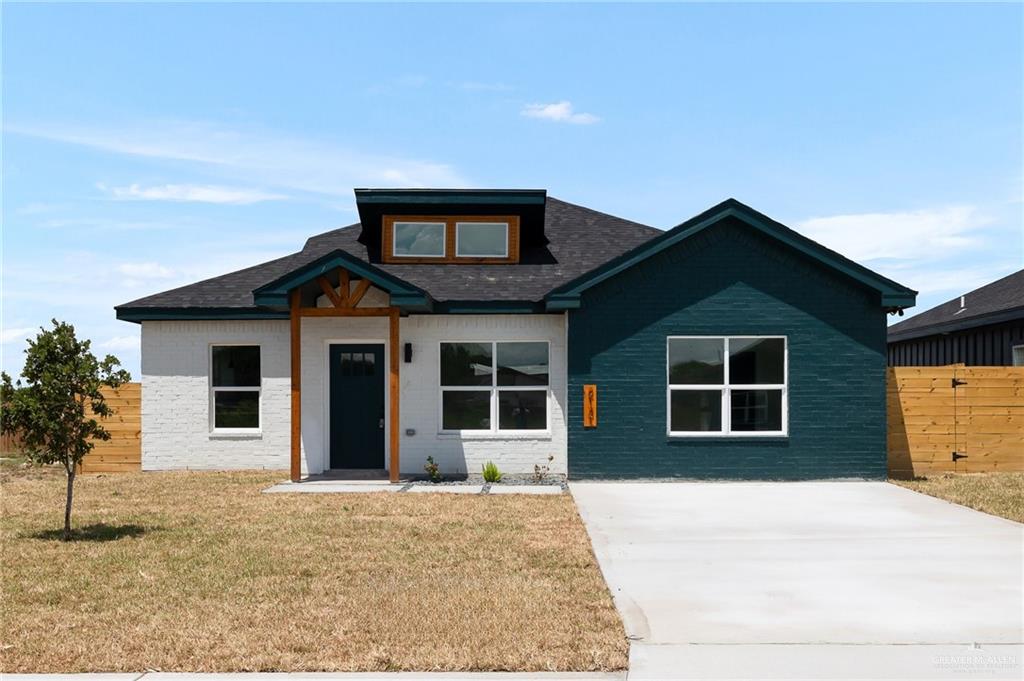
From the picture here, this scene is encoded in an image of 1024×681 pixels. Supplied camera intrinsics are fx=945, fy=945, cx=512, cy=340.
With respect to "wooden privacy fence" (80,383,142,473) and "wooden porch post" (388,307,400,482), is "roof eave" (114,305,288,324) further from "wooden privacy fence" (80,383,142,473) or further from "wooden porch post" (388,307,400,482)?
"wooden porch post" (388,307,400,482)

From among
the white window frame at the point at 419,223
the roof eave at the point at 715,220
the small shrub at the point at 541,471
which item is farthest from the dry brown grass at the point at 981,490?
the white window frame at the point at 419,223

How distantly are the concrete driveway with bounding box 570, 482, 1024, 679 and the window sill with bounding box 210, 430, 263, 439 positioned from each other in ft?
24.6

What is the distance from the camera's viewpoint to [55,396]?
1130 cm

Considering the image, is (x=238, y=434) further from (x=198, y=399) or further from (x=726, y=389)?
(x=726, y=389)

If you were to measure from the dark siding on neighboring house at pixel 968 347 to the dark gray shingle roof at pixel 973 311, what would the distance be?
374 millimetres

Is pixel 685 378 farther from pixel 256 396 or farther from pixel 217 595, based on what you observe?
pixel 217 595

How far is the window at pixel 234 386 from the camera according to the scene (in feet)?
61.3

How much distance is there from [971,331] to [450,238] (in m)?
13.2

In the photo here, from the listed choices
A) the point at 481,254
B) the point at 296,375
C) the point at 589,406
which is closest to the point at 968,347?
the point at 589,406

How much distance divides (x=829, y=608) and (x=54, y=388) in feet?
29.5

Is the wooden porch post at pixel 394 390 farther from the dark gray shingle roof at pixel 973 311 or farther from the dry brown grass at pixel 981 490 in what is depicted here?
the dark gray shingle roof at pixel 973 311

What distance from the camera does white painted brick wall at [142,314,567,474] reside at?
57.9 feet

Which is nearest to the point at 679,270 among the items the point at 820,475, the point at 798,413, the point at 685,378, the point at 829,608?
the point at 685,378

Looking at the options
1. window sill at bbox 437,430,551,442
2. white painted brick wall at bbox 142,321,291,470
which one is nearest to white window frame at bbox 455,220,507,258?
white painted brick wall at bbox 142,321,291,470
